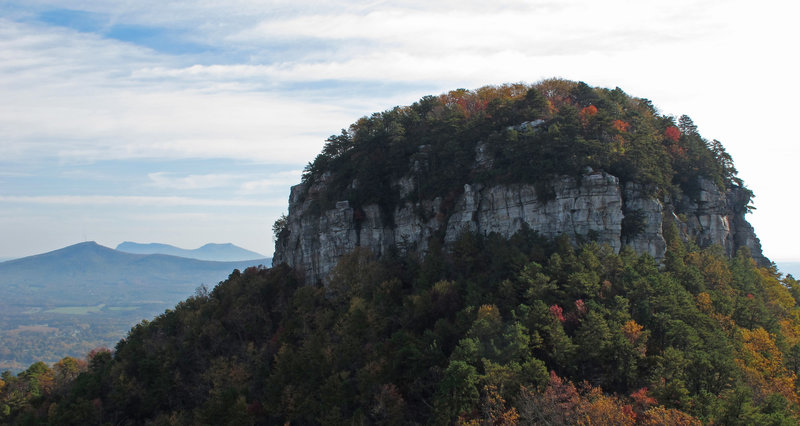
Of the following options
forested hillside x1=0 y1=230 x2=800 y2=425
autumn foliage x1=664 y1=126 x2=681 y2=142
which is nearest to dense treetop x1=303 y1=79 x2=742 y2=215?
autumn foliage x1=664 y1=126 x2=681 y2=142

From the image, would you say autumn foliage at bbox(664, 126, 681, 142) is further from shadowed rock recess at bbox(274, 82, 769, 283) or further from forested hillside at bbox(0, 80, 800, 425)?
shadowed rock recess at bbox(274, 82, 769, 283)

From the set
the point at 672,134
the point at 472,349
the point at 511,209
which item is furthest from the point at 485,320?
the point at 672,134

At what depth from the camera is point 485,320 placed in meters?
42.5

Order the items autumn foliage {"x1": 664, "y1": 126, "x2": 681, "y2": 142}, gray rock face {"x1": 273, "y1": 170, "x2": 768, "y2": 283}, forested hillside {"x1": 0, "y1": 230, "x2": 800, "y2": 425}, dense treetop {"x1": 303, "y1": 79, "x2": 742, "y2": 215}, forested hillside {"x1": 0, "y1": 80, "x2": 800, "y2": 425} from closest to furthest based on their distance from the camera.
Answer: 1. forested hillside {"x1": 0, "y1": 230, "x2": 800, "y2": 425}
2. forested hillside {"x1": 0, "y1": 80, "x2": 800, "y2": 425}
3. gray rock face {"x1": 273, "y1": 170, "x2": 768, "y2": 283}
4. dense treetop {"x1": 303, "y1": 79, "x2": 742, "y2": 215}
5. autumn foliage {"x1": 664, "y1": 126, "x2": 681, "y2": 142}

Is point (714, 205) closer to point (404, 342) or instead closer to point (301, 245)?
point (404, 342)

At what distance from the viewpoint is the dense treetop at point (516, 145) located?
56.8 metres

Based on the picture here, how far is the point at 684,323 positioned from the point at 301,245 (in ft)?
147

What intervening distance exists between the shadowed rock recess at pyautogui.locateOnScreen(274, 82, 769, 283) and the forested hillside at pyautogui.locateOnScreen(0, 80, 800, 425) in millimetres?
536

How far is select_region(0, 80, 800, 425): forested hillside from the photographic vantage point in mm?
37938

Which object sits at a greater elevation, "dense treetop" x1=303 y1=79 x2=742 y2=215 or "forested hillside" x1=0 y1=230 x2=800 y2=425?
"dense treetop" x1=303 y1=79 x2=742 y2=215

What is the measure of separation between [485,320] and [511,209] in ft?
58.7

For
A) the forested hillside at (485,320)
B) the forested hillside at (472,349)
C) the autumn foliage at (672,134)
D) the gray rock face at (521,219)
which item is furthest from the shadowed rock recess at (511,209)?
the forested hillside at (472,349)

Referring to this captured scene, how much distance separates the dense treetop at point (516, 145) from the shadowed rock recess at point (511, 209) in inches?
10.6

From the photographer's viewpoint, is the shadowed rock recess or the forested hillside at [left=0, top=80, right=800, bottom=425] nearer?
the forested hillside at [left=0, top=80, right=800, bottom=425]
